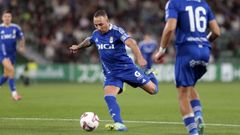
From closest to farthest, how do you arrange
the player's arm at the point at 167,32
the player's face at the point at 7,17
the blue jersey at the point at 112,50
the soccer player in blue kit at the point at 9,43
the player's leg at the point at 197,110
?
the player's arm at the point at 167,32, the player's leg at the point at 197,110, the blue jersey at the point at 112,50, the player's face at the point at 7,17, the soccer player in blue kit at the point at 9,43

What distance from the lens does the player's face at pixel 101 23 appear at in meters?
11.5

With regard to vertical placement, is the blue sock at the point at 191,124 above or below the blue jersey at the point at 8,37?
above

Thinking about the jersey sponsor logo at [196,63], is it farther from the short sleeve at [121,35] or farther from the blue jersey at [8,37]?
the blue jersey at [8,37]

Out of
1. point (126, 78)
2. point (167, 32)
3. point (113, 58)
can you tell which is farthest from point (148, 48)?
point (167, 32)

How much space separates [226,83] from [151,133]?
797 inches

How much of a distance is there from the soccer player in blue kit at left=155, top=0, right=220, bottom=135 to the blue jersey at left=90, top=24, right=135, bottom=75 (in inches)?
94.8

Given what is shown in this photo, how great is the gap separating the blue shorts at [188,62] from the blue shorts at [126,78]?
8.68 feet

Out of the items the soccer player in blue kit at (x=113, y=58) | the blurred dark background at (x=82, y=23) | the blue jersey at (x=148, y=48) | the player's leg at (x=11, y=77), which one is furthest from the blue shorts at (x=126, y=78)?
the blurred dark background at (x=82, y=23)

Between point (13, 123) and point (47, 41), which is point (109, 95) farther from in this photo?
point (47, 41)

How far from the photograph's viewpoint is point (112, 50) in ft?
39.1

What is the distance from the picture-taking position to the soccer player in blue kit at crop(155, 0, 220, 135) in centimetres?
934

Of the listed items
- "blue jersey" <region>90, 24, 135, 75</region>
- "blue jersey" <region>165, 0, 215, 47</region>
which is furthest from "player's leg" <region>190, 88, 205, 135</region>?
"blue jersey" <region>90, 24, 135, 75</region>

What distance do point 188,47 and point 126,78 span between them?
2832mm

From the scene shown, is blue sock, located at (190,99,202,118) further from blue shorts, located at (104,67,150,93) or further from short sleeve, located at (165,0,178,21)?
blue shorts, located at (104,67,150,93)
